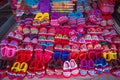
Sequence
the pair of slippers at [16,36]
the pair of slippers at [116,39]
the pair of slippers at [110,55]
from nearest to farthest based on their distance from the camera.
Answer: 1. the pair of slippers at [110,55]
2. the pair of slippers at [116,39]
3. the pair of slippers at [16,36]

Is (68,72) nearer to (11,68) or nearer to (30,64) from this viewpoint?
(30,64)

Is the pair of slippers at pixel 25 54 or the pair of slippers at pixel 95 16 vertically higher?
the pair of slippers at pixel 95 16

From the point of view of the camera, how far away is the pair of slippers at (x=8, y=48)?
10.0ft

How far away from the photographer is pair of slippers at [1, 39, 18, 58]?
3.06 metres

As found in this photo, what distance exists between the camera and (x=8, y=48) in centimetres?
311

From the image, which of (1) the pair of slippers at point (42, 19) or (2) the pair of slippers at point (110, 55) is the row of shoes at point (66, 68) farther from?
(1) the pair of slippers at point (42, 19)

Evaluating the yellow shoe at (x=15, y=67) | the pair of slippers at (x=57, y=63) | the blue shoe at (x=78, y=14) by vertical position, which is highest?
the blue shoe at (x=78, y=14)

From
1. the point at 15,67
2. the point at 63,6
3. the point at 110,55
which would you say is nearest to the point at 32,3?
the point at 63,6

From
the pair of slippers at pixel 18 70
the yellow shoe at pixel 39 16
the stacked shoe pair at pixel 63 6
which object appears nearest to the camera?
the pair of slippers at pixel 18 70

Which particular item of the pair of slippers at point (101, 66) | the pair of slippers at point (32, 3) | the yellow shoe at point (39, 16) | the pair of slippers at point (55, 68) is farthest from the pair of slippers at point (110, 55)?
the pair of slippers at point (32, 3)

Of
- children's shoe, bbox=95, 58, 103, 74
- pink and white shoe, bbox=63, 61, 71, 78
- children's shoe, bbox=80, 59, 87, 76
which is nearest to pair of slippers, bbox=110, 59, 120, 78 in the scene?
children's shoe, bbox=95, 58, 103, 74

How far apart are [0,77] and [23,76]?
35 cm

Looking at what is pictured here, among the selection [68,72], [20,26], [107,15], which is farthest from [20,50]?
[107,15]

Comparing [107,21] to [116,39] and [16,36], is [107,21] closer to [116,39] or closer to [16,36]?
[116,39]
